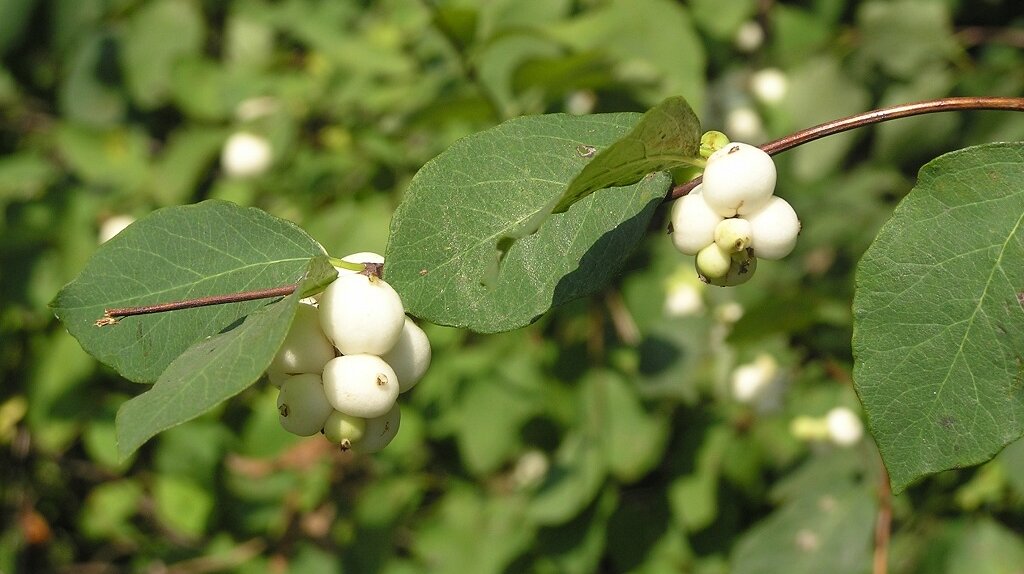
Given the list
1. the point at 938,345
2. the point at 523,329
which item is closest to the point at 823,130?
the point at 938,345

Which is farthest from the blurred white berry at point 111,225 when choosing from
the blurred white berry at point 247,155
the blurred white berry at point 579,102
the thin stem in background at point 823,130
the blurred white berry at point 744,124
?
the thin stem in background at point 823,130

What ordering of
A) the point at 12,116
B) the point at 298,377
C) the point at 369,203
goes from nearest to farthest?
the point at 298,377
the point at 369,203
the point at 12,116

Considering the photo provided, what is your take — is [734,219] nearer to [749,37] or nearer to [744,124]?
[744,124]

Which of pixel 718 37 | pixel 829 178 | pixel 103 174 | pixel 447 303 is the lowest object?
pixel 829 178

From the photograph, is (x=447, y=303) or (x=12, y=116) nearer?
(x=447, y=303)

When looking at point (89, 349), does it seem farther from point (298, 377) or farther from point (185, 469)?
point (185, 469)

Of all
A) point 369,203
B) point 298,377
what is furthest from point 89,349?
point 369,203
